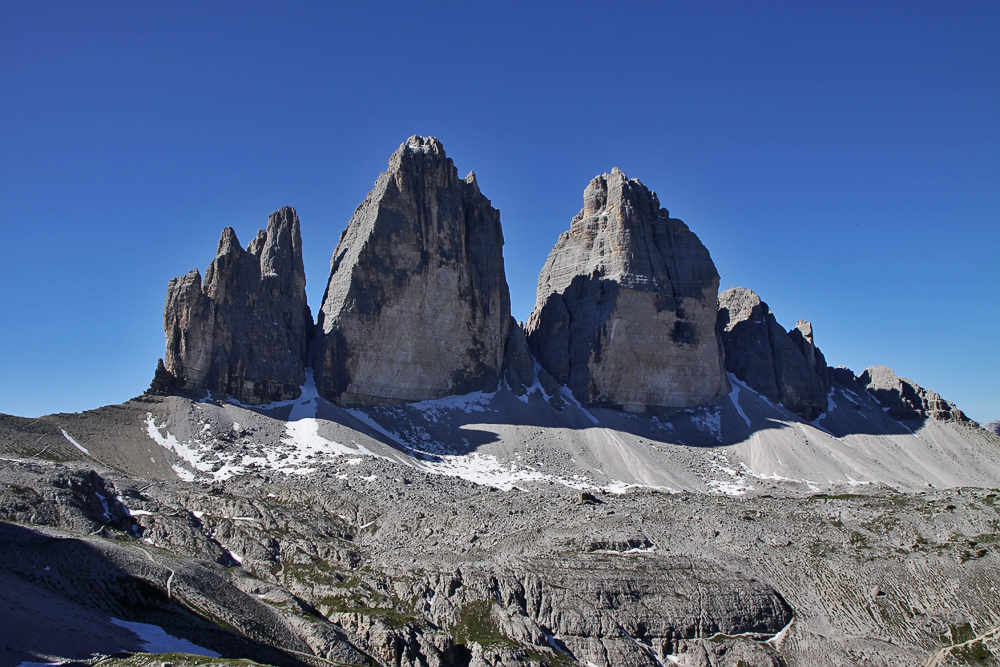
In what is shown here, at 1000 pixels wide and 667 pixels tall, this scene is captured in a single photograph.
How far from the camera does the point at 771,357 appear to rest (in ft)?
358

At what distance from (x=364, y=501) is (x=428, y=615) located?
17.3m

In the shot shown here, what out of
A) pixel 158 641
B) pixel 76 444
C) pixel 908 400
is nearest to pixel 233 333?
pixel 76 444

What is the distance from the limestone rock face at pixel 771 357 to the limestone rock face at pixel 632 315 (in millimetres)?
10920

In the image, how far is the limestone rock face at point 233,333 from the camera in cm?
7150

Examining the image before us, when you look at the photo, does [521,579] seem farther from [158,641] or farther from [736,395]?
[736,395]

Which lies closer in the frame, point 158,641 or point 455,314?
point 158,641

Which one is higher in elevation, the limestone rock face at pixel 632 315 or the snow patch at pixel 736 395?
the limestone rock face at pixel 632 315

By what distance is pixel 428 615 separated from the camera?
120 feet

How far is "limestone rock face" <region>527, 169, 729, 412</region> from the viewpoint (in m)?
93.7

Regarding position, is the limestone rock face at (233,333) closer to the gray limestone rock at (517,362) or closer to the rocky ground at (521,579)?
the gray limestone rock at (517,362)

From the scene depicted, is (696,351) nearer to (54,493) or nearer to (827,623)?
(827,623)

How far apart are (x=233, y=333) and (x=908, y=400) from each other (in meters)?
98.5

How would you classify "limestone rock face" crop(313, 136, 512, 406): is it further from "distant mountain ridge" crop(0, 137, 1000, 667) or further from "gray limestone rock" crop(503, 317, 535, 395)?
"gray limestone rock" crop(503, 317, 535, 395)

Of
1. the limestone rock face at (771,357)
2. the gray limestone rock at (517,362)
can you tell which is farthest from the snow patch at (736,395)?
the gray limestone rock at (517,362)
